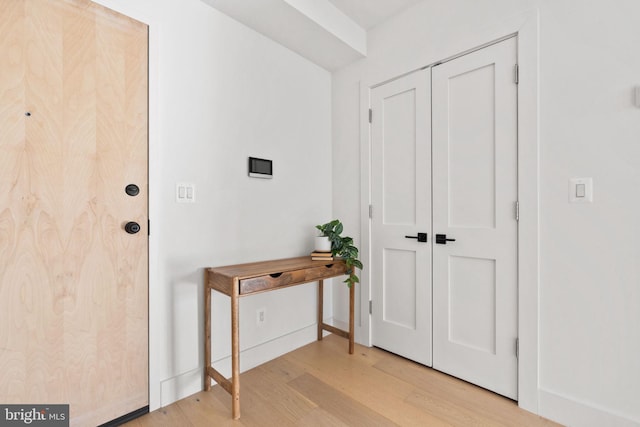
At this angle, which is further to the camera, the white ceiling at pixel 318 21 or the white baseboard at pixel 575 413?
the white ceiling at pixel 318 21

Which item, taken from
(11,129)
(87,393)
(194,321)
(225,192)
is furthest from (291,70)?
(87,393)

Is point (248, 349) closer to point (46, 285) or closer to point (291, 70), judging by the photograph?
point (46, 285)

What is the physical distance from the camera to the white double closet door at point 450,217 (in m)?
1.78

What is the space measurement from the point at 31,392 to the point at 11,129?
1.17 metres

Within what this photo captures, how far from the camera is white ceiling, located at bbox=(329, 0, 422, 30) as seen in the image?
2186 mm

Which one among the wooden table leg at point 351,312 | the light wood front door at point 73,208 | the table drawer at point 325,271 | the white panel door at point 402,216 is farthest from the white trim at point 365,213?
the light wood front door at point 73,208

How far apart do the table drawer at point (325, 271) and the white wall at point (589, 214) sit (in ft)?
4.03

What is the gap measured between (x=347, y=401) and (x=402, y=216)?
51.1 inches

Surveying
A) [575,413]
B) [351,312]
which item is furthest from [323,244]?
[575,413]

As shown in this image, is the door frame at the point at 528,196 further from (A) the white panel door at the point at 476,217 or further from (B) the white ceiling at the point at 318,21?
(B) the white ceiling at the point at 318,21

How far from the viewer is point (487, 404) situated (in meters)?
1.72

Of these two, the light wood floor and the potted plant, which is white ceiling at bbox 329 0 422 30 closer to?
the potted plant

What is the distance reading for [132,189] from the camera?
163cm

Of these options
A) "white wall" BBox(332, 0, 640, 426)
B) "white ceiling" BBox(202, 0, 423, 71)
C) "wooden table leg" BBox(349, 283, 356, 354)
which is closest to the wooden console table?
"wooden table leg" BBox(349, 283, 356, 354)
